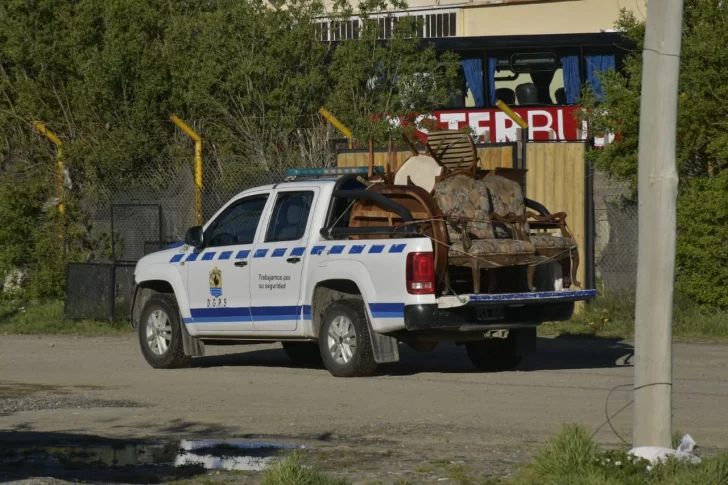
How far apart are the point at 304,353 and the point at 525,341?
2.83 meters

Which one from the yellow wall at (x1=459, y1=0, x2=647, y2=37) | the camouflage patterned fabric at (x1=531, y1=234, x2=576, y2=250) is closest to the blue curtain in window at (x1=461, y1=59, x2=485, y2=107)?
the camouflage patterned fabric at (x1=531, y1=234, x2=576, y2=250)

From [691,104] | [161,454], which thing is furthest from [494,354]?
[161,454]

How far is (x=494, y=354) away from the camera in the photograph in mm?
14078

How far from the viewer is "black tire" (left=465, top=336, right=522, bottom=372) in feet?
45.7

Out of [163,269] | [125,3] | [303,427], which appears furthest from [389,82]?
[303,427]

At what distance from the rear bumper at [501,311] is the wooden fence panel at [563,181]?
5597 millimetres

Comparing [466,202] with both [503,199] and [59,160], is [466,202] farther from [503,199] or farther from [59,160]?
[59,160]

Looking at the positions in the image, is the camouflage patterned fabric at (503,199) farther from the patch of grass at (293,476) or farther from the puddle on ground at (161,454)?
the patch of grass at (293,476)

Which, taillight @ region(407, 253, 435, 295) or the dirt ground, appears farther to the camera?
taillight @ region(407, 253, 435, 295)

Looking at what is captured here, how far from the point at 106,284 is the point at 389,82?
6.69 metres

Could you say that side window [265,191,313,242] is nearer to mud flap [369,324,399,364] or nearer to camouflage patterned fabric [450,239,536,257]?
mud flap [369,324,399,364]

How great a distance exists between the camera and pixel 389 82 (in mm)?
24031

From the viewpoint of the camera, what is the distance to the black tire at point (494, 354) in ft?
45.7

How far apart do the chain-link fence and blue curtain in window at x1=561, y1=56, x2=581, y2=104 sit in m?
10.2
